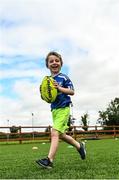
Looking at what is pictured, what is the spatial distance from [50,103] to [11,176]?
168 cm

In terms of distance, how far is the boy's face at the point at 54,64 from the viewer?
6570 mm

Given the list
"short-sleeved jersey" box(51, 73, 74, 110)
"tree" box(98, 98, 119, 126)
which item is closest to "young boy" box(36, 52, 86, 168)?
"short-sleeved jersey" box(51, 73, 74, 110)

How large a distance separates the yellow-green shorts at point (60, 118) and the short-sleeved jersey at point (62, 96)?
0.06 m

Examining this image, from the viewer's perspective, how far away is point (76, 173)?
5133mm

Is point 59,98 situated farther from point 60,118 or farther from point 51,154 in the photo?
point 51,154

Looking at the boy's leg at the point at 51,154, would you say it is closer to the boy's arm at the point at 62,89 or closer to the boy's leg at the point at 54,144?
the boy's leg at the point at 54,144

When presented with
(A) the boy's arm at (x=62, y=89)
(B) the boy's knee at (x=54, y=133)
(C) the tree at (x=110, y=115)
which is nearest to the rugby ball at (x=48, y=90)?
(A) the boy's arm at (x=62, y=89)

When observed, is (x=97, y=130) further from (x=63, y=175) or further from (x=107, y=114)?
(x=107, y=114)

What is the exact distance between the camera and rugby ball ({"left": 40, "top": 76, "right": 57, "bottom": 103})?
6.36 meters

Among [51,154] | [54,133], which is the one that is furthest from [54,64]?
[51,154]

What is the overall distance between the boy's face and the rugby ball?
0.53 feet

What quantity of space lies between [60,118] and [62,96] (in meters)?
0.34

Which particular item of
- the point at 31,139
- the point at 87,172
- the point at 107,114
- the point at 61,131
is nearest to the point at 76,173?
the point at 87,172

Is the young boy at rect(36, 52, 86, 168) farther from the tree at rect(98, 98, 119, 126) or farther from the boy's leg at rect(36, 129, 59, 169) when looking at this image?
the tree at rect(98, 98, 119, 126)
